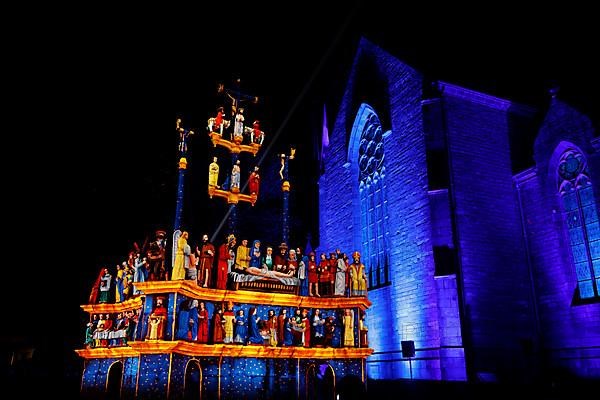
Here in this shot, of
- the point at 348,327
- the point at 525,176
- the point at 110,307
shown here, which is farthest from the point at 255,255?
the point at 525,176

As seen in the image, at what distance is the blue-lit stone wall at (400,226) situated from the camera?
18427 millimetres

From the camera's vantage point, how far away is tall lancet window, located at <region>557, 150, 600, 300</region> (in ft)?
53.3

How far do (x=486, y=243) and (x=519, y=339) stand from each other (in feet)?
11.8

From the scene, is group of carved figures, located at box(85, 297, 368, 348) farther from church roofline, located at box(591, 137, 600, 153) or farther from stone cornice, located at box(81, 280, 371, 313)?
church roofline, located at box(591, 137, 600, 153)

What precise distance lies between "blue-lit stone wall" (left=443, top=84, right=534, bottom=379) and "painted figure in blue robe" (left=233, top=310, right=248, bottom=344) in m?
7.62

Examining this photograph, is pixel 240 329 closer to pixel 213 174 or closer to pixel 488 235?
pixel 213 174

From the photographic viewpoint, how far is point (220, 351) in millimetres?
14352

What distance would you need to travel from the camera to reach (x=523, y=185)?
19344 mm

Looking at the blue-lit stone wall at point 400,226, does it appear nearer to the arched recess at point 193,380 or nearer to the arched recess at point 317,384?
the arched recess at point 317,384

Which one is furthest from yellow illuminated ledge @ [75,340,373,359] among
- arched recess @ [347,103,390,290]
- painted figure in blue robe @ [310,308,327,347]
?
arched recess @ [347,103,390,290]

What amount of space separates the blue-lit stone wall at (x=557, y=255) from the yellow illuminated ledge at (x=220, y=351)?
22.2 ft

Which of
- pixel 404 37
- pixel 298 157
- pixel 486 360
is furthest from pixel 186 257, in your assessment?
pixel 298 157

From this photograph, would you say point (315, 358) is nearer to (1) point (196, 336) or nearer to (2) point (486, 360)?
(1) point (196, 336)

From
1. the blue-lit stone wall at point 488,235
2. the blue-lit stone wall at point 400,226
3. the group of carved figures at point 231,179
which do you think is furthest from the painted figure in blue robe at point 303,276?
the blue-lit stone wall at point 488,235
